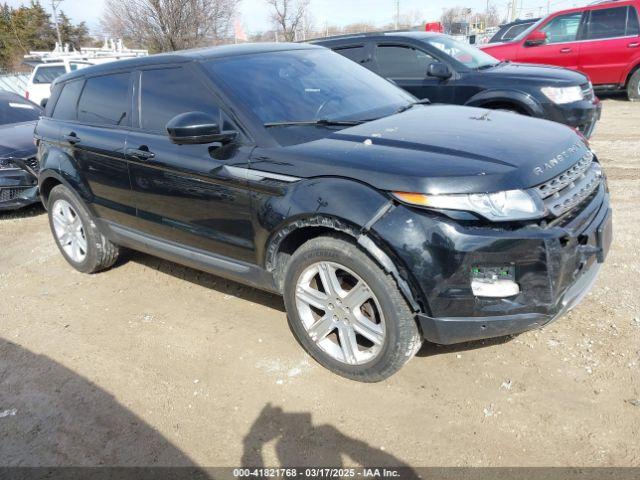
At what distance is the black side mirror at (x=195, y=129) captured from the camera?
9.68 ft

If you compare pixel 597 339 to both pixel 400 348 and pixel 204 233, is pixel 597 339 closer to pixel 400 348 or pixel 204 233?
pixel 400 348

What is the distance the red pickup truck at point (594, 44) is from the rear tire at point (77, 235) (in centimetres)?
983

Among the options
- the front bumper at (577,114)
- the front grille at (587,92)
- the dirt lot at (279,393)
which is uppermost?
the front grille at (587,92)

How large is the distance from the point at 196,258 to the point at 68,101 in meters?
2.12

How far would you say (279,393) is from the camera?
2.94 meters

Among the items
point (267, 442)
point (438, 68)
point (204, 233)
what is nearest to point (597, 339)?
point (267, 442)

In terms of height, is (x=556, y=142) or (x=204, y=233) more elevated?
(x=556, y=142)

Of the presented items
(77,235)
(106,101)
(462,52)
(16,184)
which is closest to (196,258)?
(106,101)

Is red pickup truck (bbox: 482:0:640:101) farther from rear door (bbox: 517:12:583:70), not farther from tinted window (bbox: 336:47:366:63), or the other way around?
tinted window (bbox: 336:47:366:63)

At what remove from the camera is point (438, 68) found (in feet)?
21.1

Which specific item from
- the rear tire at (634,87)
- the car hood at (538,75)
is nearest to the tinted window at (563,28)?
the rear tire at (634,87)

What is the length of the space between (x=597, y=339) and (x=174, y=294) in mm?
3012

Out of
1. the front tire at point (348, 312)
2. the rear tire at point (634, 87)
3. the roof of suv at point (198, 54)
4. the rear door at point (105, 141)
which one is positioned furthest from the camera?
the rear tire at point (634, 87)

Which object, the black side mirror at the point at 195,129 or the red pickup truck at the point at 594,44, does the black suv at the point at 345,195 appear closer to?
the black side mirror at the point at 195,129
